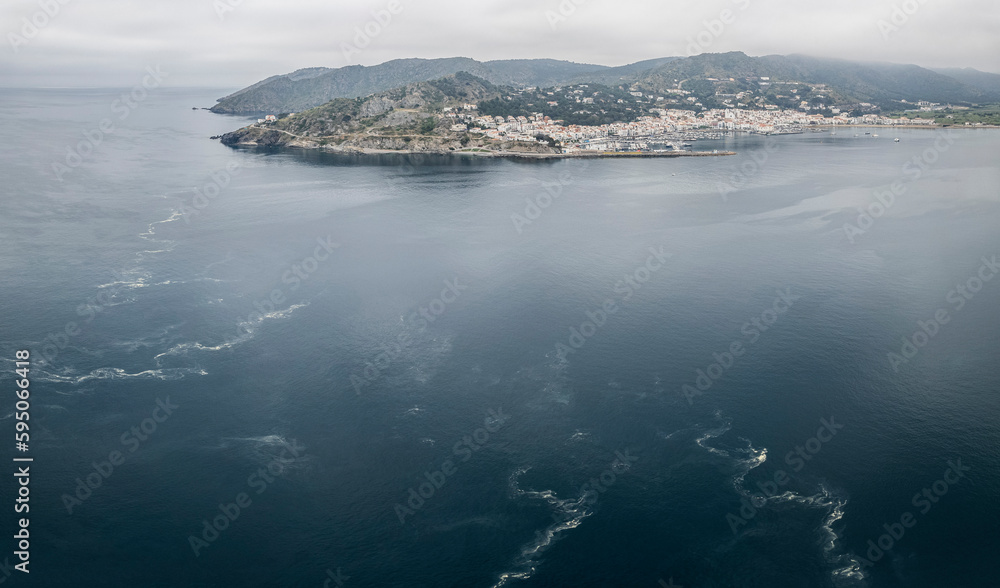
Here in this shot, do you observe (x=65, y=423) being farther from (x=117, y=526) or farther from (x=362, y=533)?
(x=362, y=533)

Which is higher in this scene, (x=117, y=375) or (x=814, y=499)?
(x=117, y=375)

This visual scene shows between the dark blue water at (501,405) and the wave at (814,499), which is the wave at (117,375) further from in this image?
the wave at (814,499)

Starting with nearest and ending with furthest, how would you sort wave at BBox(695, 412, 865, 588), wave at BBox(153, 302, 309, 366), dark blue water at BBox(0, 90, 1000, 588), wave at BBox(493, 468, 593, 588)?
wave at BBox(695, 412, 865, 588) → wave at BBox(493, 468, 593, 588) → dark blue water at BBox(0, 90, 1000, 588) → wave at BBox(153, 302, 309, 366)

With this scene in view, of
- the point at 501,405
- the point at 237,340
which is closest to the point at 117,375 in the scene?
the point at 237,340

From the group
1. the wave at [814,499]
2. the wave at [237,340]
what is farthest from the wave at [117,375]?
the wave at [814,499]

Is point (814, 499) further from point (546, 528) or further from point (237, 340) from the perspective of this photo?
point (237, 340)

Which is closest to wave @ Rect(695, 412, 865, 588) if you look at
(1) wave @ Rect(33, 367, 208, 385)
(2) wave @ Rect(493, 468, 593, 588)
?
(2) wave @ Rect(493, 468, 593, 588)

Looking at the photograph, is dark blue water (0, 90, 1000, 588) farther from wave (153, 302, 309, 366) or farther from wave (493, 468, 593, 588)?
wave (153, 302, 309, 366)

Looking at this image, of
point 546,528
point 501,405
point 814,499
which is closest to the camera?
point 546,528
